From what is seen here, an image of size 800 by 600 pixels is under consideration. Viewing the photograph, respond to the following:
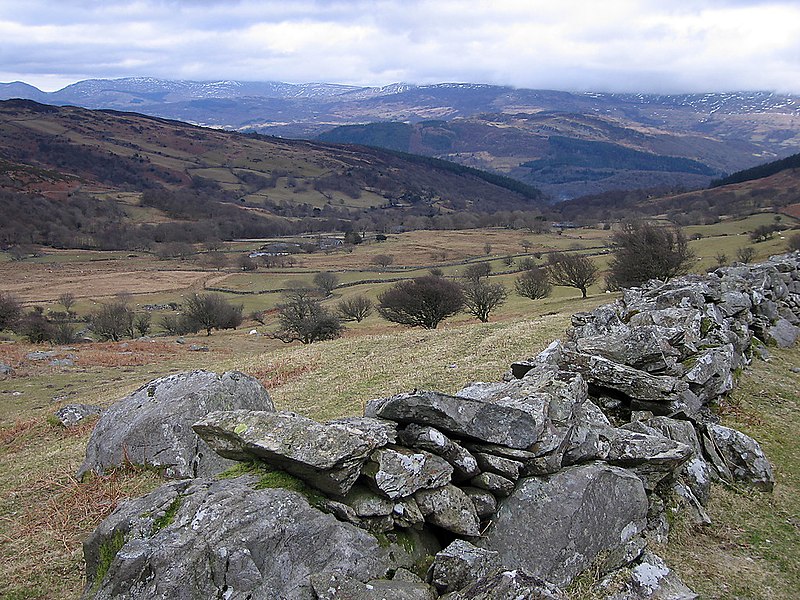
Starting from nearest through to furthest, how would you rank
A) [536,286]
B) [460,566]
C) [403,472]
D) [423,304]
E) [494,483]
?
1. [460,566]
2. [403,472]
3. [494,483]
4. [423,304]
5. [536,286]

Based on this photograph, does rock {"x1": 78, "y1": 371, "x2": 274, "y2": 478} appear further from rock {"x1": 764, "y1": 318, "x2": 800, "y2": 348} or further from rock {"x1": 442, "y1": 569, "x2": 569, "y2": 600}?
rock {"x1": 764, "y1": 318, "x2": 800, "y2": 348}

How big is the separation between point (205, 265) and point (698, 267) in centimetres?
14021

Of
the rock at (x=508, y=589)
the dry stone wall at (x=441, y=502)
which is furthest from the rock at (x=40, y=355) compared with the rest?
the rock at (x=508, y=589)

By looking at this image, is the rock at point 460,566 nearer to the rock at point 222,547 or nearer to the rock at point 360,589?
the rock at point 360,589

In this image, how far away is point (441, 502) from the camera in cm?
1017

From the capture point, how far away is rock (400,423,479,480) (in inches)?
420

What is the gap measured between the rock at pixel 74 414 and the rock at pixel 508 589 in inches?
824

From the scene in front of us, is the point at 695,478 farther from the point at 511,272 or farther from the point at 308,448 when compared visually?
the point at 511,272

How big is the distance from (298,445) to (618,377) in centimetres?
940

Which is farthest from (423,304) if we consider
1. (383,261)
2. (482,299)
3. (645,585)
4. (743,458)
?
(383,261)

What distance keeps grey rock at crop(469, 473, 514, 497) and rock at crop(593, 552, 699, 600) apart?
2224mm

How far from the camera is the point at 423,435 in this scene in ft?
35.1

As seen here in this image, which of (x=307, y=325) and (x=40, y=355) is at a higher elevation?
(x=40, y=355)

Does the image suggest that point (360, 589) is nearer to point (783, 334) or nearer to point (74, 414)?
point (74, 414)
